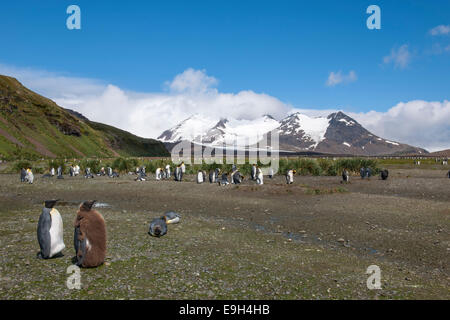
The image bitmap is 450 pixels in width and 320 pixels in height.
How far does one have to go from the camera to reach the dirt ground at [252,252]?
6.07 metres

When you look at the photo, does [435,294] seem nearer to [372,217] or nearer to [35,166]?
[372,217]

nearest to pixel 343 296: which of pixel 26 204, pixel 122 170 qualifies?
pixel 26 204

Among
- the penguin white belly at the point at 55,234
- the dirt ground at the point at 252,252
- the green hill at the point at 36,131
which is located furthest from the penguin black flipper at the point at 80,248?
the green hill at the point at 36,131

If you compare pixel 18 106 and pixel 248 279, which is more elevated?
pixel 18 106

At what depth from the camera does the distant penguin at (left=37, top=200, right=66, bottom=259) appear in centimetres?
743

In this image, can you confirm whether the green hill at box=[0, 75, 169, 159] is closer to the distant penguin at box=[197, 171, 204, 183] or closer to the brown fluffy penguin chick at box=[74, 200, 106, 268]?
the distant penguin at box=[197, 171, 204, 183]

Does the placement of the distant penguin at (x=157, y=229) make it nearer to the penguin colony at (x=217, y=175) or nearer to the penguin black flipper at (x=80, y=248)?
the penguin black flipper at (x=80, y=248)

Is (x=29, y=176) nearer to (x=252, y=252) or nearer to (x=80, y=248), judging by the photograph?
(x=80, y=248)

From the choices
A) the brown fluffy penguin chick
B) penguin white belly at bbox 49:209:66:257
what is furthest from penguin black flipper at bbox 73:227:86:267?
penguin white belly at bbox 49:209:66:257

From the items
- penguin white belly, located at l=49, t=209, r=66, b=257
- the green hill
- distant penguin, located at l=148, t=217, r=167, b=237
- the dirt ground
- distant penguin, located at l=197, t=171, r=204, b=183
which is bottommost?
the dirt ground

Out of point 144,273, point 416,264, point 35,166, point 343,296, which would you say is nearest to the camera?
point 343,296

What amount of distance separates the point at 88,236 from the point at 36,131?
9291 cm

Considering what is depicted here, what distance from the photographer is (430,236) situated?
33.8 ft
